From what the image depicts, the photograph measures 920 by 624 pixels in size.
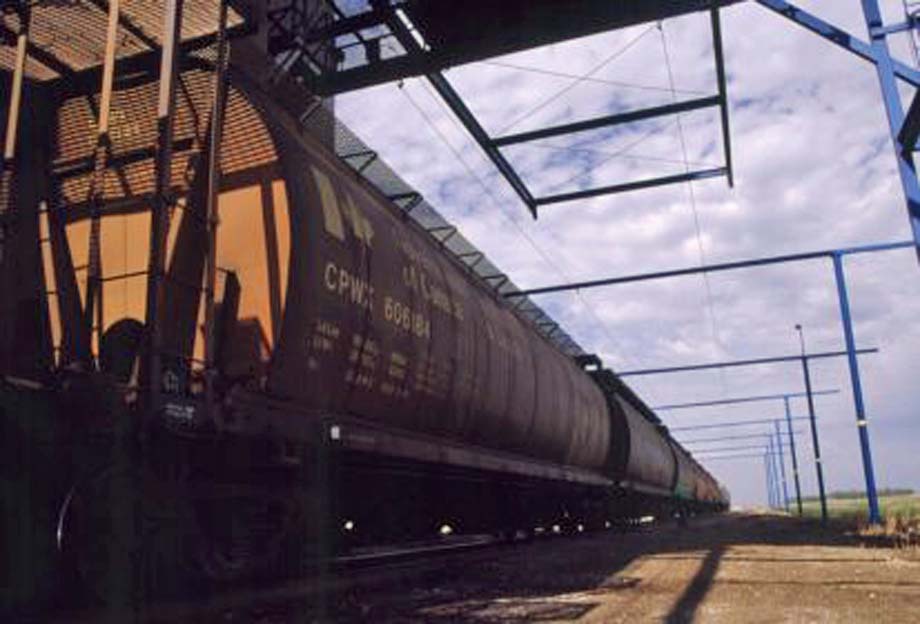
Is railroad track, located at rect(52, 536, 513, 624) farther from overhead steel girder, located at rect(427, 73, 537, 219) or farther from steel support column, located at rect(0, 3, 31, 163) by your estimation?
overhead steel girder, located at rect(427, 73, 537, 219)

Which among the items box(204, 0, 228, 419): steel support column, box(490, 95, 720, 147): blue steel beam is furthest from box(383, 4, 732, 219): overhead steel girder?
box(204, 0, 228, 419): steel support column

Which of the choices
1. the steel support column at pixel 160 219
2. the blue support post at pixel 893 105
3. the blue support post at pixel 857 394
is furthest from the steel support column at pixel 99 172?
the blue support post at pixel 857 394

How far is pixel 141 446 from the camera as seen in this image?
5.49 metres

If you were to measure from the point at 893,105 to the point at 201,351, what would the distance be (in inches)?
379

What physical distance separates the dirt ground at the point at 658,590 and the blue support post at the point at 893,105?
4.25 meters

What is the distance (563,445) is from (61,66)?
38.6ft

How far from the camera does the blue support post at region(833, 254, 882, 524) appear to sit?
23172 mm

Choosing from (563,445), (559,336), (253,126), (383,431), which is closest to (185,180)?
(253,126)

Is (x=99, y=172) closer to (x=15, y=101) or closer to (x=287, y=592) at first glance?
(x=15, y=101)

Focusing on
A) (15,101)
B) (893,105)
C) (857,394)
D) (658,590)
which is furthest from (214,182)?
(857,394)

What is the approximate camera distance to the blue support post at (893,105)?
10977 mm

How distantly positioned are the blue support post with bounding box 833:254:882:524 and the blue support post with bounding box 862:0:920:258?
12421 mm

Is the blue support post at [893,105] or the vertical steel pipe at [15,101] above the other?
the blue support post at [893,105]

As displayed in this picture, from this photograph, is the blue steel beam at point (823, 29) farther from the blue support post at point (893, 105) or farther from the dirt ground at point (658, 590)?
the dirt ground at point (658, 590)
